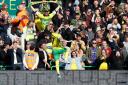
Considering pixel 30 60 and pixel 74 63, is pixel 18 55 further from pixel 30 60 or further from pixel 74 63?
pixel 74 63

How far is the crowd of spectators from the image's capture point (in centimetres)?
2533

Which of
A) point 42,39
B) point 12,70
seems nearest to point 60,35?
point 42,39

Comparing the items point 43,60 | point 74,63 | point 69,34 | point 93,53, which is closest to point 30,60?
point 43,60

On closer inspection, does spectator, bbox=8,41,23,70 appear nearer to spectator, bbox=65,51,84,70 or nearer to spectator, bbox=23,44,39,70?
spectator, bbox=23,44,39,70

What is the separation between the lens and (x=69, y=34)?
26.9m

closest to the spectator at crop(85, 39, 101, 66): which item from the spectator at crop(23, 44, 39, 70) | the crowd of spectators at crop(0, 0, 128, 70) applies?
the crowd of spectators at crop(0, 0, 128, 70)

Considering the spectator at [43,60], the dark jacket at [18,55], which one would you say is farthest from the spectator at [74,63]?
the dark jacket at [18,55]

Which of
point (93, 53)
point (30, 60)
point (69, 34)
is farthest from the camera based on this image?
point (69, 34)

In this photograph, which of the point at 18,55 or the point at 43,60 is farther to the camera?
the point at 18,55

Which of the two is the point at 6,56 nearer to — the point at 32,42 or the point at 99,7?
the point at 32,42

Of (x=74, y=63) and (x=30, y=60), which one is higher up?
(x=30, y=60)

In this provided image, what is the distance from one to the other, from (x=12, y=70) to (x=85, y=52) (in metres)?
2.58

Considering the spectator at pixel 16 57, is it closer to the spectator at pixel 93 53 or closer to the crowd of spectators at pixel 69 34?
the crowd of spectators at pixel 69 34

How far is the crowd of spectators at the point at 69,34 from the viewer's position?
2533 cm
